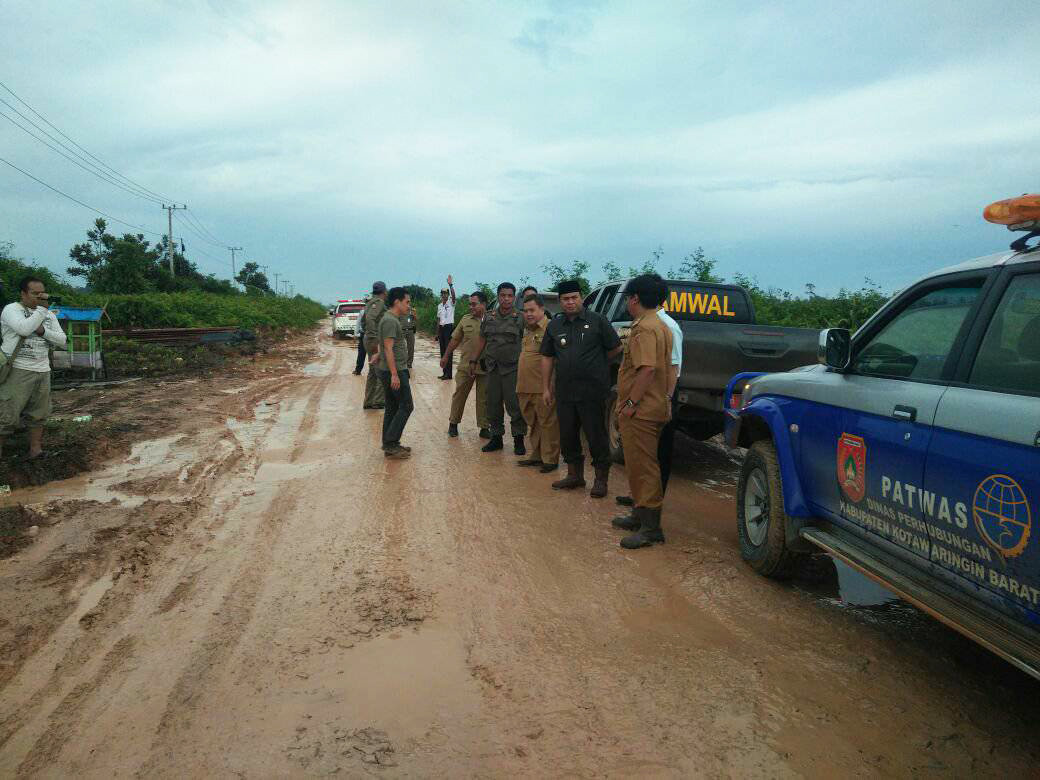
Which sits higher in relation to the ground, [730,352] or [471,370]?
[730,352]

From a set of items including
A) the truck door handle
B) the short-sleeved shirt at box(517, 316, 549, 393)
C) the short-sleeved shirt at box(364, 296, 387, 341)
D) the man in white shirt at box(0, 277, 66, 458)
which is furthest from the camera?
the short-sleeved shirt at box(364, 296, 387, 341)

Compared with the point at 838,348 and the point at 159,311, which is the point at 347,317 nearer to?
the point at 159,311

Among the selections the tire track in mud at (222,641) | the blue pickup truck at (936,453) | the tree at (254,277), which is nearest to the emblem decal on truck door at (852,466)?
the blue pickup truck at (936,453)

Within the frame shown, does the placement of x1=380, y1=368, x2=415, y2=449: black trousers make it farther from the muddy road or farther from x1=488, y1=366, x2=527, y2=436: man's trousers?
the muddy road

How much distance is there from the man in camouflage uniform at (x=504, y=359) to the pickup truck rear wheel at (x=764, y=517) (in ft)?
12.4

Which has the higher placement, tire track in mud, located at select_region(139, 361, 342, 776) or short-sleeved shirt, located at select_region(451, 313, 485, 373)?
short-sleeved shirt, located at select_region(451, 313, 485, 373)

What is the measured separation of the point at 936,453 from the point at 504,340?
5.84 meters

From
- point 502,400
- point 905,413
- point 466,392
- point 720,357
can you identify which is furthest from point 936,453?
point 466,392

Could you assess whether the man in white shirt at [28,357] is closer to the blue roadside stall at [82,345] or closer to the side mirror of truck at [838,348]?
the blue roadside stall at [82,345]

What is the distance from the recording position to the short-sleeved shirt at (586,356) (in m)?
6.58

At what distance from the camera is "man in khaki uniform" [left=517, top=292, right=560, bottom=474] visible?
766 cm

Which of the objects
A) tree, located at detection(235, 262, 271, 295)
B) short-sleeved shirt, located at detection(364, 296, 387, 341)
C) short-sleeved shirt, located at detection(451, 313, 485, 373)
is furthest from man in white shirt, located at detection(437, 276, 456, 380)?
tree, located at detection(235, 262, 271, 295)

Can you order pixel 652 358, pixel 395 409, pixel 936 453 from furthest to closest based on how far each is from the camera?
pixel 395 409, pixel 652 358, pixel 936 453

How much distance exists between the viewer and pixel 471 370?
363 inches
